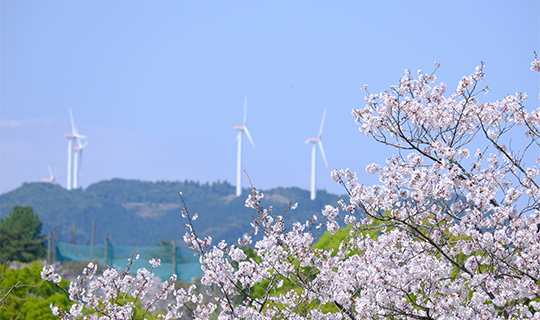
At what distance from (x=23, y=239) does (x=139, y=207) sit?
100066 mm

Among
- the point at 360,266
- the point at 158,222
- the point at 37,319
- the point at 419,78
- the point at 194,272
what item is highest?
the point at 419,78

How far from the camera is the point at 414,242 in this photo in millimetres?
5457

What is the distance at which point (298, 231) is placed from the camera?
17.3ft

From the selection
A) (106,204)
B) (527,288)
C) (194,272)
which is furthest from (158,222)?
(527,288)

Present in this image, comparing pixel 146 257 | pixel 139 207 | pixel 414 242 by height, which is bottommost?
pixel 139 207

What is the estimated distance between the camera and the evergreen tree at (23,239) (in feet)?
158

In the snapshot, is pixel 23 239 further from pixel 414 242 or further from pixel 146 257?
pixel 414 242

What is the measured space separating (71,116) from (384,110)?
6277 centimetres

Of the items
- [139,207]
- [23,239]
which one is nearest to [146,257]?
[23,239]

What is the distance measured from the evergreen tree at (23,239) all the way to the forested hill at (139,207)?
6183cm

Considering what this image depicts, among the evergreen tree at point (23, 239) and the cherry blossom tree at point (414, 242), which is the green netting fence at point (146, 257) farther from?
the cherry blossom tree at point (414, 242)

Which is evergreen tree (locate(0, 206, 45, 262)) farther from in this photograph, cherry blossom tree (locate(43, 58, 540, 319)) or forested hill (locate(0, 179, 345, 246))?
forested hill (locate(0, 179, 345, 246))

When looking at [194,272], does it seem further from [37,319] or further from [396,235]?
[396,235]

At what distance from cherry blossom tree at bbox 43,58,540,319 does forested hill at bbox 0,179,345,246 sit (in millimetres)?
104222
